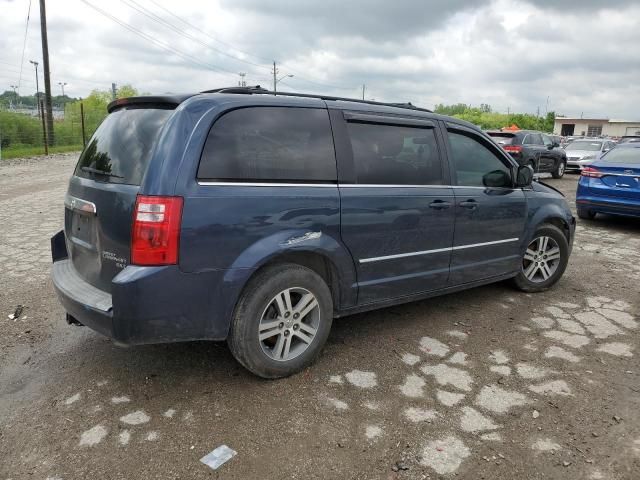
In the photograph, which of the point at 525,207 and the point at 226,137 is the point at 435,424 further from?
the point at 525,207

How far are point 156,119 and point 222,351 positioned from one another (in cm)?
168

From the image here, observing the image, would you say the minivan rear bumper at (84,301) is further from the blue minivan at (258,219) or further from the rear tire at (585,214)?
the rear tire at (585,214)

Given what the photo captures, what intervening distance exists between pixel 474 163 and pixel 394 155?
39.1 inches

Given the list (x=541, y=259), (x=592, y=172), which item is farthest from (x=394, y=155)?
(x=592, y=172)

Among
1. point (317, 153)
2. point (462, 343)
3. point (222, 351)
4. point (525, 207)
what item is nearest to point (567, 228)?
point (525, 207)

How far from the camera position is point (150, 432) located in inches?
108

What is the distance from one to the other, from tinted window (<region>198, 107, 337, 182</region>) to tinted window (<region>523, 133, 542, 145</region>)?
15.1 metres

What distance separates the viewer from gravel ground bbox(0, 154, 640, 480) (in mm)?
2525

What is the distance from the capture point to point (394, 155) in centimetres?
379

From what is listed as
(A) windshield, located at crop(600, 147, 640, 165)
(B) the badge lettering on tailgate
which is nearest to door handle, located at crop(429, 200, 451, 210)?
(B) the badge lettering on tailgate

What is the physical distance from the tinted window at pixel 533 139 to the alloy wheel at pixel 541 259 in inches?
498

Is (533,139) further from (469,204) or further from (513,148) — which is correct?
(469,204)

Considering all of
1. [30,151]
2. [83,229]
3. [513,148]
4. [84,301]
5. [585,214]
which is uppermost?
[513,148]

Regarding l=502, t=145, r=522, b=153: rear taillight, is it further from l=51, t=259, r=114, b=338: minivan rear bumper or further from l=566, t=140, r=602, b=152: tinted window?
l=51, t=259, r=114, b=338: minivan rear bumper
